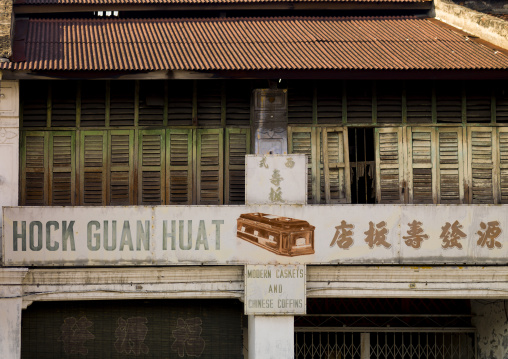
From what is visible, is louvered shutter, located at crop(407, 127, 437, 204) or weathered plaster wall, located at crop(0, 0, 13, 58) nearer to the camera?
weathered plaster wall, located at crop(0, 0, 13, 58)

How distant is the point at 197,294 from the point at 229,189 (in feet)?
5.10

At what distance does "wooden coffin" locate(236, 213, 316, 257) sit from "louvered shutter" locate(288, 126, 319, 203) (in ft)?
3.23

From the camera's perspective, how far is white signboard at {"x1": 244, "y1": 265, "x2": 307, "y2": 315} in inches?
405

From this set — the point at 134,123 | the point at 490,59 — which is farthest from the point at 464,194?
the point at 134,123

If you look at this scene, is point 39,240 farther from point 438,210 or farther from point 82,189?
→ point 438,210

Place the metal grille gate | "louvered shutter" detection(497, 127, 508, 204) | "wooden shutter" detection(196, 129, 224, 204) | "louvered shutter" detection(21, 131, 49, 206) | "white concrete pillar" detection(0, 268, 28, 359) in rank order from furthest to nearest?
the metal grille gate → "louvered shutter" detection(497, 127, 508, 204) → "wooden shutter" detection(196, 129, 224, 204) → "louvered shutter" detection(21, 131, 49, 206) → "white concrete pillar" detection(0, 268, 28, 359)

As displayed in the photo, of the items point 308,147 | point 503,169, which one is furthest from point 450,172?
point 308,147

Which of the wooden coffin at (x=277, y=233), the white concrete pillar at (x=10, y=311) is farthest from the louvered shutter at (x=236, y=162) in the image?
the white concrete pillar at (x=10, y=311)

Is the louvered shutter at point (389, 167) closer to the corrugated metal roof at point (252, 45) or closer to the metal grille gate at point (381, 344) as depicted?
the corrugated metal roof at point (252, 45)

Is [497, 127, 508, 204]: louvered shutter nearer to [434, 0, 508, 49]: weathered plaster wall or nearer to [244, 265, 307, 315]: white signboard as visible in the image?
[434, 0, 508, 49]: weathered plaster wall

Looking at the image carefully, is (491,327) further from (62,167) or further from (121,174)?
(62,167)

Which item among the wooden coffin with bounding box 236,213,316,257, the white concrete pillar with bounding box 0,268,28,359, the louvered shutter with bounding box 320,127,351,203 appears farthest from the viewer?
the louvered shutter with bounding box 320,127,351,203

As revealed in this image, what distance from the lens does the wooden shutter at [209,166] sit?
11.1 m

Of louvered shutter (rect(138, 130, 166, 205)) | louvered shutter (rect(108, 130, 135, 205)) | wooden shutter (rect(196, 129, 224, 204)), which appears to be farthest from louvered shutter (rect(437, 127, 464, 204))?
louvered shutter (rect(108, 130, 135, 205))
